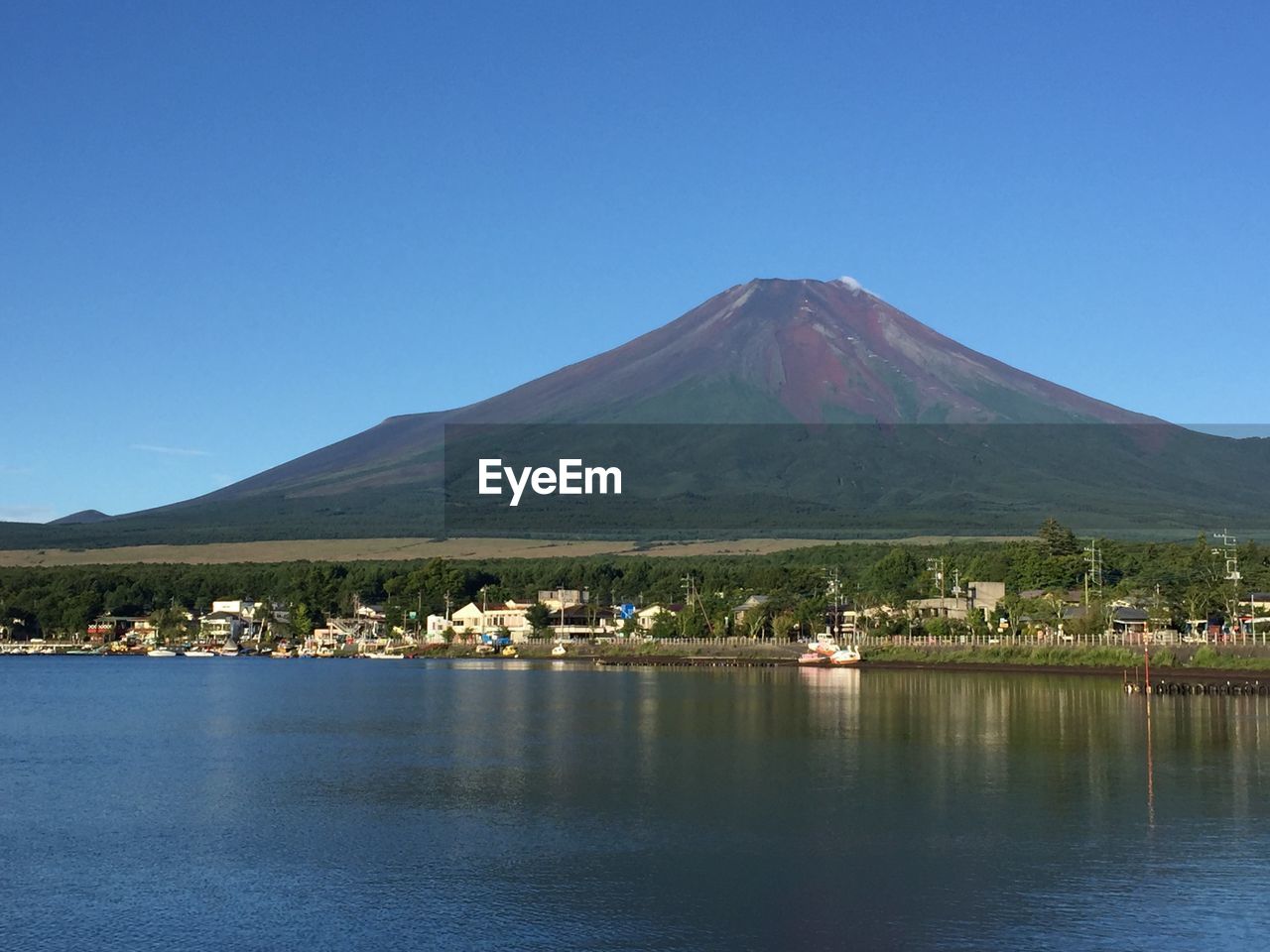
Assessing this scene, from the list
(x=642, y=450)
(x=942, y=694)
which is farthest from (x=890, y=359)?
(x=942, y=694)

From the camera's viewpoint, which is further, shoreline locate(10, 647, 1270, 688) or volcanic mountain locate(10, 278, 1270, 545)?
volcanic mountain locate(10, 278, 1270, 545)

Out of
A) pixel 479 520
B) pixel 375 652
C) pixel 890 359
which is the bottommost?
pixel 375 652

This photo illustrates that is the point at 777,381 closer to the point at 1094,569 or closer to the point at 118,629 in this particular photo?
the point at 118,629

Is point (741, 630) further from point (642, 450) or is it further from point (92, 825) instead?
point (642, 450)

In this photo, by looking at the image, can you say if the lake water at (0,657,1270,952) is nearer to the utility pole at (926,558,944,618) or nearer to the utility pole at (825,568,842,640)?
the utility pole at (825,568,842,640)

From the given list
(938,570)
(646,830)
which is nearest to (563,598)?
(938,570)

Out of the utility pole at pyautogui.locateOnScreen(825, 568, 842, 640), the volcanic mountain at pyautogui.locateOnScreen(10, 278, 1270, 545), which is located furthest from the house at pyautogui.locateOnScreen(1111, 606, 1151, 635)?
the volcanic mountain at pyautogui.locateOnScreen(10, 278, 1270, 545)
